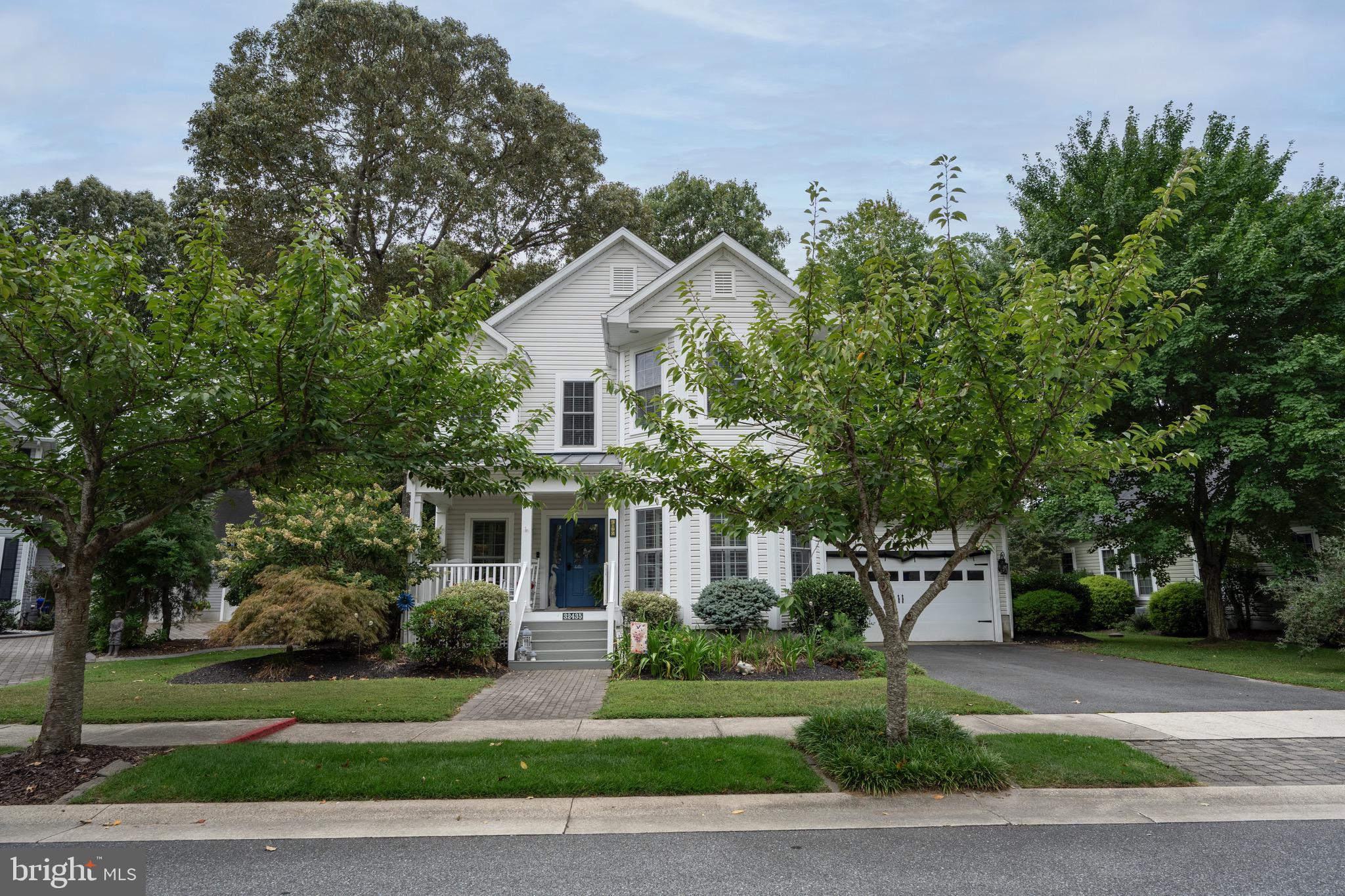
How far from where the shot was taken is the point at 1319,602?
1231 centimetres

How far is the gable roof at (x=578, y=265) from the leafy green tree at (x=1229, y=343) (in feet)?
28.6

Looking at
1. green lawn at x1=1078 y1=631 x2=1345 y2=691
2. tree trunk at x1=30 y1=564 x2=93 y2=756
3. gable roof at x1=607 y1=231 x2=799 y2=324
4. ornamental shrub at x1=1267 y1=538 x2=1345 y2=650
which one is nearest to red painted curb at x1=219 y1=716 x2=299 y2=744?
tree trunk at x1=30 y1=564 x2=93 y2=756

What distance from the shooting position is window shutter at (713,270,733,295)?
54.1 feet

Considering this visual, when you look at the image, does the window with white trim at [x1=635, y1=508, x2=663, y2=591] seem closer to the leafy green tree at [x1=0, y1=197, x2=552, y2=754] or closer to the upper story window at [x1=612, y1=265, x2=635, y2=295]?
the upper story window at [x1=612, y1=265, x2=635, y2=295]

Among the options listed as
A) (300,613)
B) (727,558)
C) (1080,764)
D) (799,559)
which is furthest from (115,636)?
(1080,764)

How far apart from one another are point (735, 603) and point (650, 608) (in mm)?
1656

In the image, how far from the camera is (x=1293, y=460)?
49.9 ft

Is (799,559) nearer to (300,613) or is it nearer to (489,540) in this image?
(489,540)

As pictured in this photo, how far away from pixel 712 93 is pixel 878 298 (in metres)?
7.74

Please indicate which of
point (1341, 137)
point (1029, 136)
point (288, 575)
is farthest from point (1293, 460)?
point (288, 575)

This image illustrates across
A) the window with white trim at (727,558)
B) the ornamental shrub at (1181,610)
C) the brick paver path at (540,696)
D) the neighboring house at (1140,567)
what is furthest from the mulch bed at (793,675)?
the ornamental shrub at (1181,610)

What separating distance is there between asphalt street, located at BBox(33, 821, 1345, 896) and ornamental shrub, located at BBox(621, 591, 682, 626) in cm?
904

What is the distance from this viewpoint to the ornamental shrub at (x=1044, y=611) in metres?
19.7

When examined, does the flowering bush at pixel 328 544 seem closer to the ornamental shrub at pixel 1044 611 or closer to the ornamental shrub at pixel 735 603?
the ornamental shrub at pixel 735 603
